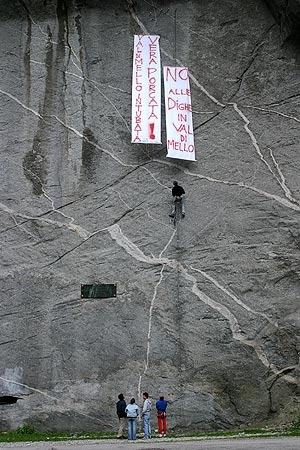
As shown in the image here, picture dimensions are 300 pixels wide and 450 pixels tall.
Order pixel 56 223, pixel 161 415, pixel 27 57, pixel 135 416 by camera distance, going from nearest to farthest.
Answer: pixel 135 416 < pixel 161 415 < pixel 56 223 < pixel 27 57

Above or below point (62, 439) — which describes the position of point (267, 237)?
above

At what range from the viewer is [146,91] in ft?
47.3

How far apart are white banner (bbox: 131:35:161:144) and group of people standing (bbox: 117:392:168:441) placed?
5315 mm

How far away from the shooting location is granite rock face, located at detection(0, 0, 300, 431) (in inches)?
508

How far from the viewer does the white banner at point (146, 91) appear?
14117mm

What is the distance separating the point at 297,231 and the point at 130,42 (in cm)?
563

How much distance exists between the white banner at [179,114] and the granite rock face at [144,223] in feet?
0.94

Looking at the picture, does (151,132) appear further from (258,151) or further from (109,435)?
(109,435)

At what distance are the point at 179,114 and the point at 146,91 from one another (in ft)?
2.88

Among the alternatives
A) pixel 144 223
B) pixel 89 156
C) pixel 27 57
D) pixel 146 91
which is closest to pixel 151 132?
pixel 146 91

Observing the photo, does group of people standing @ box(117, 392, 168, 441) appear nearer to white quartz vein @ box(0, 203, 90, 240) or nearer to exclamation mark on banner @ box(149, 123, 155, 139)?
white quartz vein @ box(0, 203, 90, 240)

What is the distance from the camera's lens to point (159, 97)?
1439cm

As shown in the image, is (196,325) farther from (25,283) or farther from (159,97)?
(159,97)

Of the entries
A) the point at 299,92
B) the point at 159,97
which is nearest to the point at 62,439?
the point at 159,97
